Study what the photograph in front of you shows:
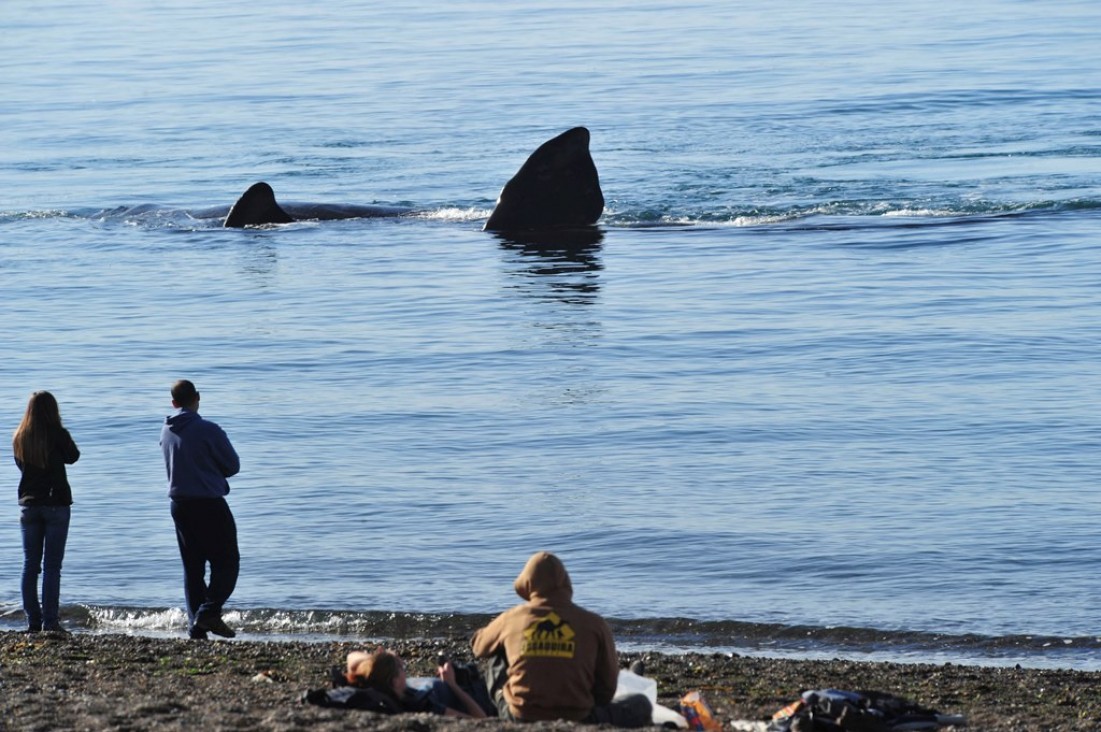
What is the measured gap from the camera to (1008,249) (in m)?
31.8

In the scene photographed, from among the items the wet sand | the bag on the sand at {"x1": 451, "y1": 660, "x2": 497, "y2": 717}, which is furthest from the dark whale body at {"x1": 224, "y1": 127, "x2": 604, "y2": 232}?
the bag on the sand at {"x1": 451, "y1": 660, "x2": 497, "y2": 717}

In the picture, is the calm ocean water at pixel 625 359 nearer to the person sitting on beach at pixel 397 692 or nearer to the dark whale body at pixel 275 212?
the dark whale body at pixel 275 212

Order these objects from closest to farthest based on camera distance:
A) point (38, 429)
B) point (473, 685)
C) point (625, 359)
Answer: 1. point (473, 685)
2. point (38, 429)
3. point (625, 359)

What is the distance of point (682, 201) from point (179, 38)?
61470mm

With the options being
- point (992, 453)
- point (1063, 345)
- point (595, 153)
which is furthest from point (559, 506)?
point (595, 153)

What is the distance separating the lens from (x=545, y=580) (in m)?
9.95

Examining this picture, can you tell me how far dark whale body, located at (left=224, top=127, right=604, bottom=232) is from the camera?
34438 millimetres

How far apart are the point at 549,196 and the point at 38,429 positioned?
73.6 ft

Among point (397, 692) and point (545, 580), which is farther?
point (397, 692)

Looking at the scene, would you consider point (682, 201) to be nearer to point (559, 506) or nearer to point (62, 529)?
point (559, 506)

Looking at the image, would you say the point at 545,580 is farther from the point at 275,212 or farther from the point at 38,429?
the point at 275,212

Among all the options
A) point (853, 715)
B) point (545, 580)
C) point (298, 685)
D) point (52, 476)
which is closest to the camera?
point (545, 580)

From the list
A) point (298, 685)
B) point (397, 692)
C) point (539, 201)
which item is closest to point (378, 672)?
point (397, 692)

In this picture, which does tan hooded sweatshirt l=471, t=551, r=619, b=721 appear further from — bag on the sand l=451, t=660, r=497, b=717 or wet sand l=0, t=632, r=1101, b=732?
bag on the sand l=451, t=660, r=497, b=717
